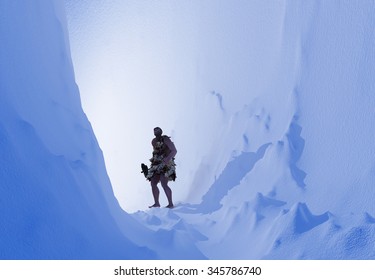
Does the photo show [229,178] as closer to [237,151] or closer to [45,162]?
[237,151]

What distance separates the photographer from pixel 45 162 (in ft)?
9.08

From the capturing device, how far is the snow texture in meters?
2.67

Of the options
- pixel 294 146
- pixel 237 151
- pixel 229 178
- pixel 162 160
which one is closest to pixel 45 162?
pixel 294 146

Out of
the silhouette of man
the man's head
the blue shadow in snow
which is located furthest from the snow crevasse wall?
the blue shadow in snow

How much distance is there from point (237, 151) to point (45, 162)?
4.27 meters

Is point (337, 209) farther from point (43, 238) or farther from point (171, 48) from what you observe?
point (171, 48)

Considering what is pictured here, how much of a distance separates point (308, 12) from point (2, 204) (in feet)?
15.7

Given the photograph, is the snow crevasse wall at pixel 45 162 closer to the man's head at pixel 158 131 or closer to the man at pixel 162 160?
the man's head at pixel 158 131

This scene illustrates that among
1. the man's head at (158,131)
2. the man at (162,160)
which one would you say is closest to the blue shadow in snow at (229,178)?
the man at (162,160)

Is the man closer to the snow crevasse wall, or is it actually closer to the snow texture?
the snow texture

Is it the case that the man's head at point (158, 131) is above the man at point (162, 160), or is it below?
above

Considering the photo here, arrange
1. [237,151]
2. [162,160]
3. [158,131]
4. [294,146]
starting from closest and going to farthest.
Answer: [294,146], [158,131], [162,160], [237,151]

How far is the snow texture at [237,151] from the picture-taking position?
2674 millimetres

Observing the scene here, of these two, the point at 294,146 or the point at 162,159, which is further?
the point at 162,159
